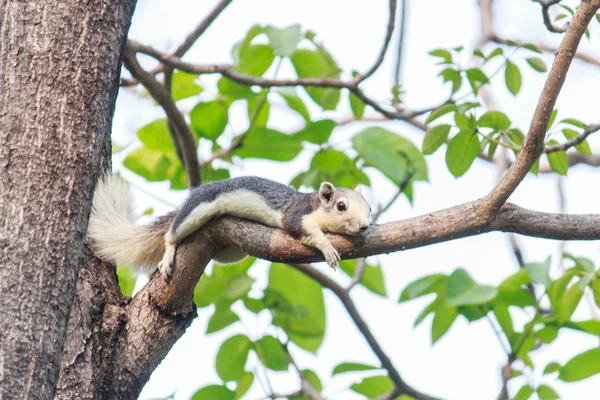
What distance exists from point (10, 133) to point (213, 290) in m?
1.83

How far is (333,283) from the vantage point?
454 cm

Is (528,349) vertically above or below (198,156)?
below

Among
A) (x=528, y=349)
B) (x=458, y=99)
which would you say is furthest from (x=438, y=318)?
(x=458, y=99)

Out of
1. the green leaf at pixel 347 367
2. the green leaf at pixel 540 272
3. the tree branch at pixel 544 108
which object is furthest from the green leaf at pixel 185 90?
the tree branch at pixel 544 108

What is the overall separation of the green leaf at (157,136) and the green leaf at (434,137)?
6.43 ft

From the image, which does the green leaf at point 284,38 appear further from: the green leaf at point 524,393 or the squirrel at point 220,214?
the green leaf at point 524,393

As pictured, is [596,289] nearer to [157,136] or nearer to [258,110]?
[258,110]

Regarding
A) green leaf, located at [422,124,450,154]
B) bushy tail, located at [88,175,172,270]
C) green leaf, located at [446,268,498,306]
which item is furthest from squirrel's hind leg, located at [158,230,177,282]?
green leaf, located at [446,268,498,306]

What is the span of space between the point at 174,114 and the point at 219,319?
3.78 ft

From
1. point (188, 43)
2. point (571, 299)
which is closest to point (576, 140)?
point (571, 299)

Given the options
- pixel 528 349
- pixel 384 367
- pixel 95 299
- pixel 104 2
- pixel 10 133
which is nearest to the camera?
pixel 10 133

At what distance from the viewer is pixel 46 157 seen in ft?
7.98

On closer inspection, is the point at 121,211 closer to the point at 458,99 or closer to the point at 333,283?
the point at 333,283

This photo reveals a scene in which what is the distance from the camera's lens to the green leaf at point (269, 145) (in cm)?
432
